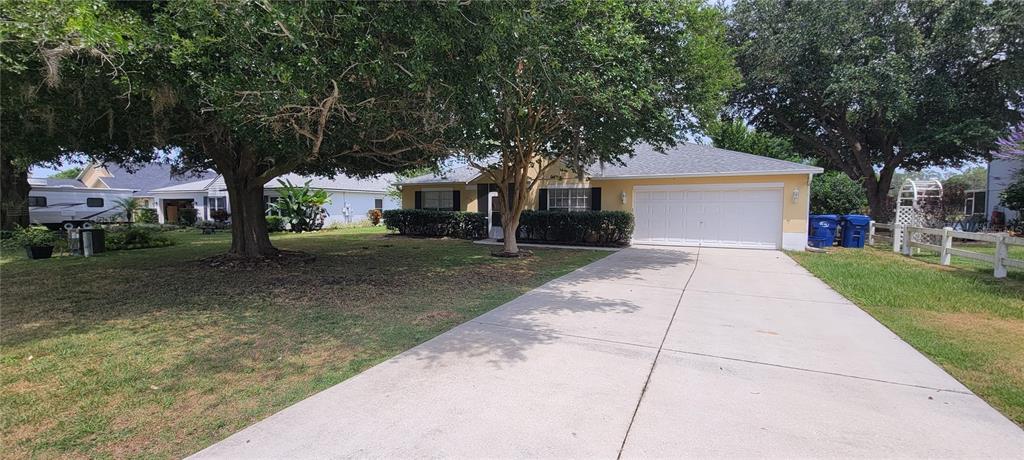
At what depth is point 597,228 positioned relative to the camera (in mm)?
14977

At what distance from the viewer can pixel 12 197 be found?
58.9 ft

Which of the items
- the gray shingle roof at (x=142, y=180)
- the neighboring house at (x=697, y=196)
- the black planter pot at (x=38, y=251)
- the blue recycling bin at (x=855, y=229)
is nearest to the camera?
the black planter pot at (x=38, y=251)

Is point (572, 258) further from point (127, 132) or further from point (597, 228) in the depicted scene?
point (127, 132)

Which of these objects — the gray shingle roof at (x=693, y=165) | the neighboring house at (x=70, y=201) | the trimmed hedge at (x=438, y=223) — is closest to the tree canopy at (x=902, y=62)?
the gray shingle roof at (x=693, y=165)

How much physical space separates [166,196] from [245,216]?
22.2 m

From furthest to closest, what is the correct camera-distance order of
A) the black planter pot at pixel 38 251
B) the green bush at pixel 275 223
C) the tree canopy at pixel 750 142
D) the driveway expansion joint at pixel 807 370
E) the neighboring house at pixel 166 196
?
1. the tree canopy at pixel 750 142
2. the neighboring house at pixel 166 196
3. the green bush at pixel 275 223
4. the black planter pot at pixel 38 251
5. the driveway expansion joint at pixel 807 370

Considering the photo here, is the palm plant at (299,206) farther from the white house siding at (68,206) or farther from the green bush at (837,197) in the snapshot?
the green bush at (837,197)

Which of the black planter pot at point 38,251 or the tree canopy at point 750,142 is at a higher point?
the tree canopy at point 750,142

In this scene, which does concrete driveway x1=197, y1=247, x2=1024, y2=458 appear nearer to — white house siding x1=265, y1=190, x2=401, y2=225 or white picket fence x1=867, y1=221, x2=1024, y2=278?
white picket fence x1=867, y1=221, x2=1024, y2=278

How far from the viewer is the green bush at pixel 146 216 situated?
25109mm

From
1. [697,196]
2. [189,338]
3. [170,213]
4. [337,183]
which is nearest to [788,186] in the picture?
[697,196]

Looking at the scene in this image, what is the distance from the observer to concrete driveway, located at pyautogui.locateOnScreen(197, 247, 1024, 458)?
2.77m

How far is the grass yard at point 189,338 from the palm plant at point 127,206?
50.6 ft

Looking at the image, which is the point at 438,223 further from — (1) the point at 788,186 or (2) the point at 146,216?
(2) the point at 146,216
